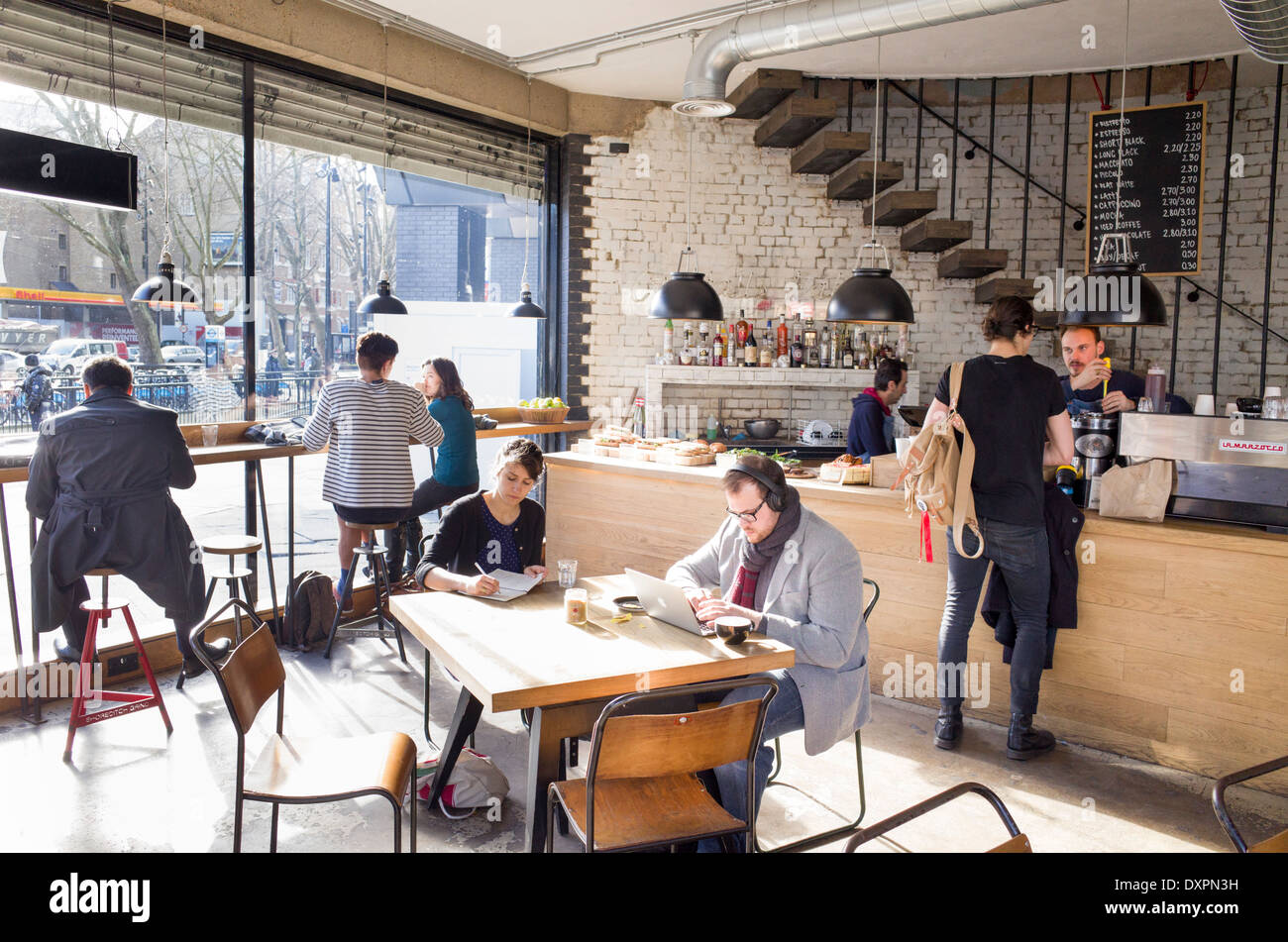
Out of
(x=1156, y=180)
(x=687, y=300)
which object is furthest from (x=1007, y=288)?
(x=687, y=300)

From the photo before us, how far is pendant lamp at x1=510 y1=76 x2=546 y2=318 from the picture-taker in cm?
667

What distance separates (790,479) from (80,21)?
396cm

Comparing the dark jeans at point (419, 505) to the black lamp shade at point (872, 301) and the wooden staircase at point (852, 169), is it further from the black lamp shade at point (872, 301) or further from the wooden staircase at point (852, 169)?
the wooden staircase at point (852, 169)

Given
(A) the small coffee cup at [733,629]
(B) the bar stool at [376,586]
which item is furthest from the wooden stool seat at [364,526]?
(A) the small coffee cup at [733,629]

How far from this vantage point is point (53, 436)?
384cm

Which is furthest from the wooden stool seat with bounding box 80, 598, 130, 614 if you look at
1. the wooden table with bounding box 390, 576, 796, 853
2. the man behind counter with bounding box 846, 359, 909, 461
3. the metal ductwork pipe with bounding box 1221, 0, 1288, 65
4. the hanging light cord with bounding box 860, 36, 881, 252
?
the metal ductwork pipe with bounding box 1221, 0, 1288, 65

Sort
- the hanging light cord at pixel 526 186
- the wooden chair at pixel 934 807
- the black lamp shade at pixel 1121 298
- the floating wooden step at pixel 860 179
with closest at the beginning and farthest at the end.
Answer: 1. the wooden chair at pixel 934 807
2. the black lamp shade at pixel 1121 298
3. the floating wooden step at pixel 860 179
4. the hanging light cord at pixel 526 186

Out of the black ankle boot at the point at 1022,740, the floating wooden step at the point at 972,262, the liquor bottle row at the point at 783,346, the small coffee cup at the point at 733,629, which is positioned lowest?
the black ankle boot at the point at 1022,740

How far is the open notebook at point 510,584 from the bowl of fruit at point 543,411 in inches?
143

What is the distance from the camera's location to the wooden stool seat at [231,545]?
14.8ft

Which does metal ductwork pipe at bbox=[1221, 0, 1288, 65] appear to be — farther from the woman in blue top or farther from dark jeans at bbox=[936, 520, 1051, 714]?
the woman in blue top

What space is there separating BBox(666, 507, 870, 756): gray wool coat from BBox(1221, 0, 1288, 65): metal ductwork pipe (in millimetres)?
2444

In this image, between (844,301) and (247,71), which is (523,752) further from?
(247,71)
